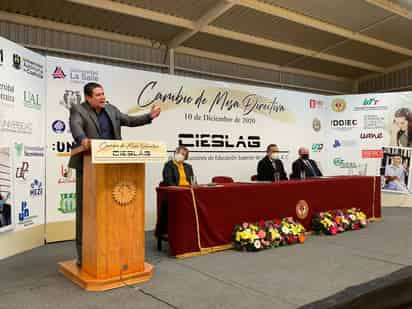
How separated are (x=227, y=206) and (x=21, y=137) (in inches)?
90.5

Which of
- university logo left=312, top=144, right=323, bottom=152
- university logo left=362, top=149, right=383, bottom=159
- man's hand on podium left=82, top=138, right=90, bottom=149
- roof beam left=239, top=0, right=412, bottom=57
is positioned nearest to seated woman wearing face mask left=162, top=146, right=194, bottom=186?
man's hand on podium left=82, top=138, right=90, bottom=149

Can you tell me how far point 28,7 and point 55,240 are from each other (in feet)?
11.3

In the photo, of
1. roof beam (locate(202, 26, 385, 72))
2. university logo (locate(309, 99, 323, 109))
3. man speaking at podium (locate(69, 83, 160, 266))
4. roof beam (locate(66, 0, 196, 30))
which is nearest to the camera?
man speaking at podium (locate(69, 83, 160, 266))

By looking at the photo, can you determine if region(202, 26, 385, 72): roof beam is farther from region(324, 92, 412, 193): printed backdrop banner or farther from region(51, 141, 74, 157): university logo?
region(51, 141, 74, 157): university logo

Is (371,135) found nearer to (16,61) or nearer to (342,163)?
(342,163)

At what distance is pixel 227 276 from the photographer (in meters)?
3.29

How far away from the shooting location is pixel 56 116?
4.69 metres

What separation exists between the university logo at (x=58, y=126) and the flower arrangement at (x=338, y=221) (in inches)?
131

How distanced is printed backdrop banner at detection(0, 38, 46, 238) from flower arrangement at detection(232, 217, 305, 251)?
7.42 feet

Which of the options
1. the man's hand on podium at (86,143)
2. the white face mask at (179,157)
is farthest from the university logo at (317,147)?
the man's hand on podium at (86,143)

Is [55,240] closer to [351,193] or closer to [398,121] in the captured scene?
[351,193]

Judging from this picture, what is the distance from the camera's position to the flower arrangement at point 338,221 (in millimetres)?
5004

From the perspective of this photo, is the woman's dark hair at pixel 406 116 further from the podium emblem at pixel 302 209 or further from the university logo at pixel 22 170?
the university logo at pixel 22 170

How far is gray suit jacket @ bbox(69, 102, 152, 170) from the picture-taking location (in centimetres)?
293
